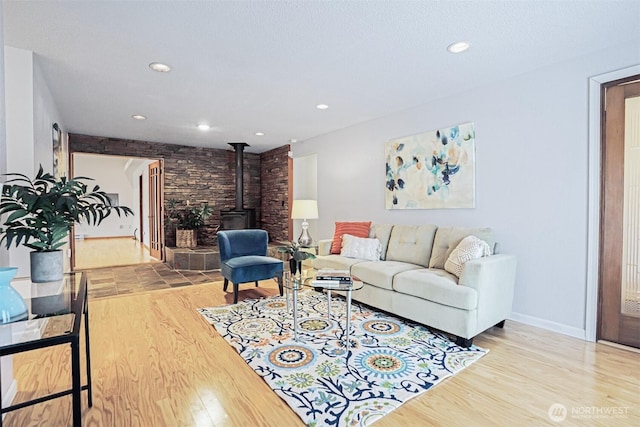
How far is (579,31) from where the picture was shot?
2.27 m

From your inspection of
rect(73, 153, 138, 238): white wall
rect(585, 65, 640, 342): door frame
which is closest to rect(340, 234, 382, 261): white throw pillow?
rect(585, 65, 640, 342): door frame

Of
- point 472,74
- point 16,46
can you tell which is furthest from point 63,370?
point 472,74

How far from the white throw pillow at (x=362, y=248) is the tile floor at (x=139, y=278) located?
2171 millimetres

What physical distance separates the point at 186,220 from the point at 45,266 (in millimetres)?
4823

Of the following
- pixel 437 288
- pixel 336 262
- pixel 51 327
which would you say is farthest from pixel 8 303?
pixel 336 262

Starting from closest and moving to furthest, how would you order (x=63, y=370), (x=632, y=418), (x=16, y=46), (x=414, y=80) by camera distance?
(x=632, y=418) < (x=63, y=370) < (x=16, y=46) < (x=414, y=80)

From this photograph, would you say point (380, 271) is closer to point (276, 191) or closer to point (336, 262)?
point (336, 262)

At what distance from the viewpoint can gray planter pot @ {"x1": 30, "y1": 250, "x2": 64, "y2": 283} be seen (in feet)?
5.47

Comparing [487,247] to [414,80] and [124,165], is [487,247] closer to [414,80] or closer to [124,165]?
[414,80]

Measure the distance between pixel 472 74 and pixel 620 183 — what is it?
59.7 inches

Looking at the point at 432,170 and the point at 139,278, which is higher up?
the point at 432,170

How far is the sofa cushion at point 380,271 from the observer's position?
3064 mm

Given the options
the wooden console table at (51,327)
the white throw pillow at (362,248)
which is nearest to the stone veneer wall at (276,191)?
the white throw pillow at (362,248)

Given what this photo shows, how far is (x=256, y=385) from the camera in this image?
1972 mm
